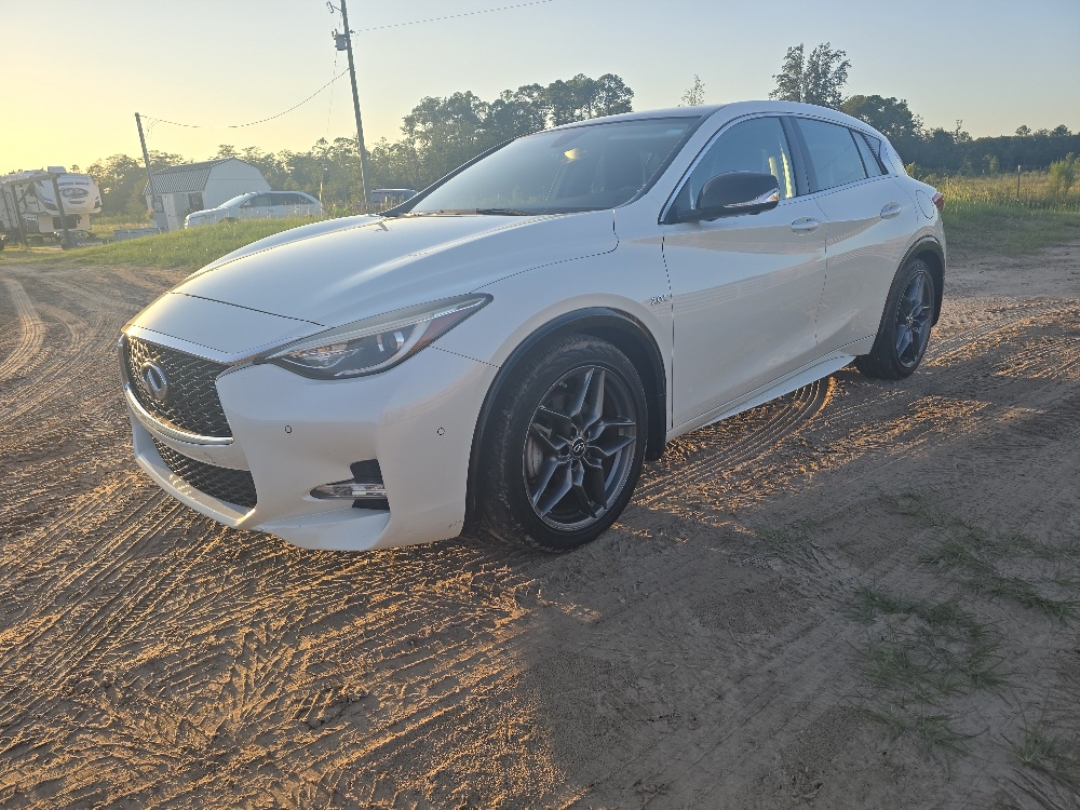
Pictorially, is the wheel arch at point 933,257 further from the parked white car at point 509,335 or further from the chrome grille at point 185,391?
the chrome grille at point 185,391

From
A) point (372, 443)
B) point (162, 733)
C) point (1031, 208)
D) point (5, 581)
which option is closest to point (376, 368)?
point (372, 443)

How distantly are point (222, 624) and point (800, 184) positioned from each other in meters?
3.44

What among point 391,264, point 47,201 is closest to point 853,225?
point 391,264

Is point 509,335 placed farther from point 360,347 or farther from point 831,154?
point 831,154

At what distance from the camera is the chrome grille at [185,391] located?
2494mm

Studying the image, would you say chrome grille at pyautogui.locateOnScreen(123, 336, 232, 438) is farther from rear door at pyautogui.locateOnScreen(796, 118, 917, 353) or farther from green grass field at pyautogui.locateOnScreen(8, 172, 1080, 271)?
green grass field at pyautogui.locateOnScreen(8, 172, 1080, 271)

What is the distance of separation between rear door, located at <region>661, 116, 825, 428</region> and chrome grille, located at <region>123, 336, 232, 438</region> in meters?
1.78

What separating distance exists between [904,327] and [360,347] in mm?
4034

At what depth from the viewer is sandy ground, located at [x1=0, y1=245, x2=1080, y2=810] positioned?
189cm

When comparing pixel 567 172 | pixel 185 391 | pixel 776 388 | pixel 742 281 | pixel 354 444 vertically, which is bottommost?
pixel 776 388

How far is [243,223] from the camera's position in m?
20.7

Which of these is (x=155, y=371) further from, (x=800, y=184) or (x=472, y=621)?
(x=800, y=184)

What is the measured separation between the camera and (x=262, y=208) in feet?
87.0

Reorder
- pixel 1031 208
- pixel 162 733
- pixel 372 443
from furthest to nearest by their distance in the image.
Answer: pixel 1031 208 < pixel 372 443 < pixel 162 733
